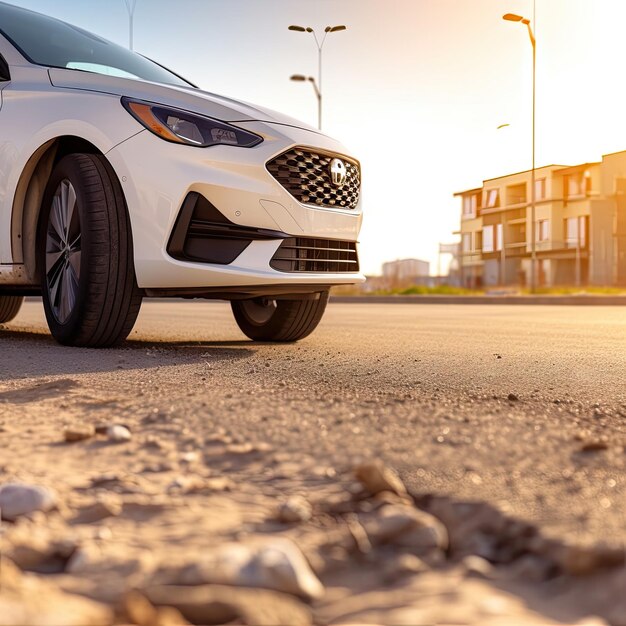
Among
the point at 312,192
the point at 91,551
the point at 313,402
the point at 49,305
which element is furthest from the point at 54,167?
the point at 91,551

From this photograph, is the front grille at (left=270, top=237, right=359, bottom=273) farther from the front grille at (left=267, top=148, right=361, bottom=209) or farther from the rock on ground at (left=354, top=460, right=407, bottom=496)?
the rock on ground at (left=354, top=460, right=407, bottom=496)

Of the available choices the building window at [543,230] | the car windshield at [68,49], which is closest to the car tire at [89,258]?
the car windshield at [68,49]

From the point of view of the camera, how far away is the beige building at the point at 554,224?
46.5m

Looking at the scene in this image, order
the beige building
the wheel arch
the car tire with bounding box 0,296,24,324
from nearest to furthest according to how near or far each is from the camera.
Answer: the wheel arch → the car tire with bounding box 0,296,24,324 → the beige building

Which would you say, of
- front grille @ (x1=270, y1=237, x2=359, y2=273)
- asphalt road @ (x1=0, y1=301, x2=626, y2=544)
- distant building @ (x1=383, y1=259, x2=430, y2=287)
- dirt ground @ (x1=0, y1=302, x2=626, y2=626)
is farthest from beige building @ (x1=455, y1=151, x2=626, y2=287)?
dirt ground @ (x1=0, y1=302, x2=626, y2=626)

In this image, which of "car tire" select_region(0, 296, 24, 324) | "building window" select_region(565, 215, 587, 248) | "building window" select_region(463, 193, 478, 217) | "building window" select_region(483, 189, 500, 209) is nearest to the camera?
"car tire" select_region(0, 296, 24, 324)

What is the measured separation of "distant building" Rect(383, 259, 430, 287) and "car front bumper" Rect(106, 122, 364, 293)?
2548cm

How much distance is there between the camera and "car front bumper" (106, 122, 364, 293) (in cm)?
400

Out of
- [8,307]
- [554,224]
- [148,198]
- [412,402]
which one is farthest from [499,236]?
[412,402]

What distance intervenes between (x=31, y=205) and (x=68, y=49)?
1.18 meters

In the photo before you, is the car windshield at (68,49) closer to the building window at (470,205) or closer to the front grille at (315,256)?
the front grille at (315,256)

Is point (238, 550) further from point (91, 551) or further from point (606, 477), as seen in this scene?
point (606, 477)

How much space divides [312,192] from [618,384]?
1989 millimetres

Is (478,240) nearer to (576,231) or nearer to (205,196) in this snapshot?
(576,231)
